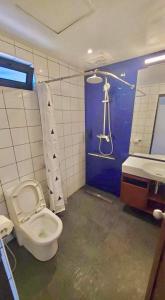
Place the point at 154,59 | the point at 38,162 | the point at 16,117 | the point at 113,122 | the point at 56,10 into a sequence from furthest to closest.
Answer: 1. the point at 113,122
2. the point at 38,162
3. the point at 154,59
4. the point at 16,117
5. the point at 56,10

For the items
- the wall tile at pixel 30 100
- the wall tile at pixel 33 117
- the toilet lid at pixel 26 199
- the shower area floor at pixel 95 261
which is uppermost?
the wall tile at pixel 30 100

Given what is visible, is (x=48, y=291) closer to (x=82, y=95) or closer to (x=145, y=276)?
(x=145, y=276)

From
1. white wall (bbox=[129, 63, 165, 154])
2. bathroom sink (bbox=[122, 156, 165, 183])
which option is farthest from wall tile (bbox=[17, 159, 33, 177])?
white wall (bbox=[129, 63, 165, 154])

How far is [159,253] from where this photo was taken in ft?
2.35

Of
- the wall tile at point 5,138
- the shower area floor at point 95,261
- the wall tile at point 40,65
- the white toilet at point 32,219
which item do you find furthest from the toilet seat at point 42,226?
the wall tile at point 40,65

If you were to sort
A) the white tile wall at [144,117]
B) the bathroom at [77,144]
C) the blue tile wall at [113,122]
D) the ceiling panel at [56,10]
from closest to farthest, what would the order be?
1. the ceiling panel at [56,10]
2. the bathroom at [77,144]
3. the white tile wall at [144,117]
4. the blue tile wall at [113,122]

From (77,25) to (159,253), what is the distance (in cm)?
169

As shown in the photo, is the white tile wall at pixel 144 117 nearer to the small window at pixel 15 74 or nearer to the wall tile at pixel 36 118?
the wall tile at pixel 36 118

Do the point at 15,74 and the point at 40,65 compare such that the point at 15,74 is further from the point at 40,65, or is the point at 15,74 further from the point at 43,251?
the point at 43,251

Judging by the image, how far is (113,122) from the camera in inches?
84.9

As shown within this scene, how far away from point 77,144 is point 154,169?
127cm

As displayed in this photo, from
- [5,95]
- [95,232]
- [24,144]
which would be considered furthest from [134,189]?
[5,95]

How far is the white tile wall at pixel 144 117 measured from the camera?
1782mm

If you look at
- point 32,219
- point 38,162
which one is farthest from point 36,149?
point 32,219
